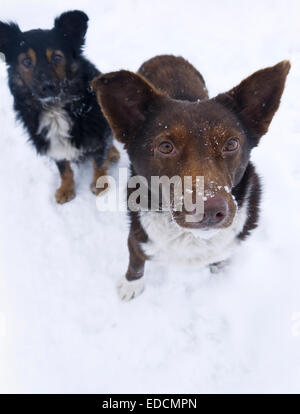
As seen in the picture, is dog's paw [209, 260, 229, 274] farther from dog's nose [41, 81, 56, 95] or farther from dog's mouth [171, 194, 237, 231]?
dog's nose [41, 81, 56, 95]

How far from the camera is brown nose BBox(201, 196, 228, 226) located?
169 cm

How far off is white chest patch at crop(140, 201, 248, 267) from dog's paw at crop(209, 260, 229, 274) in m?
0.63

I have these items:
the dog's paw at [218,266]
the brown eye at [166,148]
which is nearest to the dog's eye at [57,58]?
the brown eye at [166,148]

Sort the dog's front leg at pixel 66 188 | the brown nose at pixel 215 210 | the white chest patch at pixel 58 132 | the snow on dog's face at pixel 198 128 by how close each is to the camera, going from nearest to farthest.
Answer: the brown nose at pixel 215 210 < the snow on dog's face at pixel 198 128 < the white chest patch at pixel 58 132 < the dog's front leg at pixel 66 188

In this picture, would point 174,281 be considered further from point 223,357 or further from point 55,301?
point 55,301

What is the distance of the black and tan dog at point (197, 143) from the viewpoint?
1.86 meters

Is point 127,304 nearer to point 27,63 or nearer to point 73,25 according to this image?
point 27,63

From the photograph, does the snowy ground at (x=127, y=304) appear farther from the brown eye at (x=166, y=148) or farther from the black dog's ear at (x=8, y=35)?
the brown eye at (x=166, y=148)

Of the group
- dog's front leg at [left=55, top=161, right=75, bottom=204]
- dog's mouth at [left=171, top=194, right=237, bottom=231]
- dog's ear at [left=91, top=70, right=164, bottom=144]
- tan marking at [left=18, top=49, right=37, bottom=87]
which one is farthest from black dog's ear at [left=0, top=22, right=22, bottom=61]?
dog's mouth at [left=171, top=194, right=237, bottom=231]

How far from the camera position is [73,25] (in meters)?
3.06

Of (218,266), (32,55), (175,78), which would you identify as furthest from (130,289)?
(32,55)

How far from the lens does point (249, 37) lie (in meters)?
5.22

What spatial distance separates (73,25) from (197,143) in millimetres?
2082
